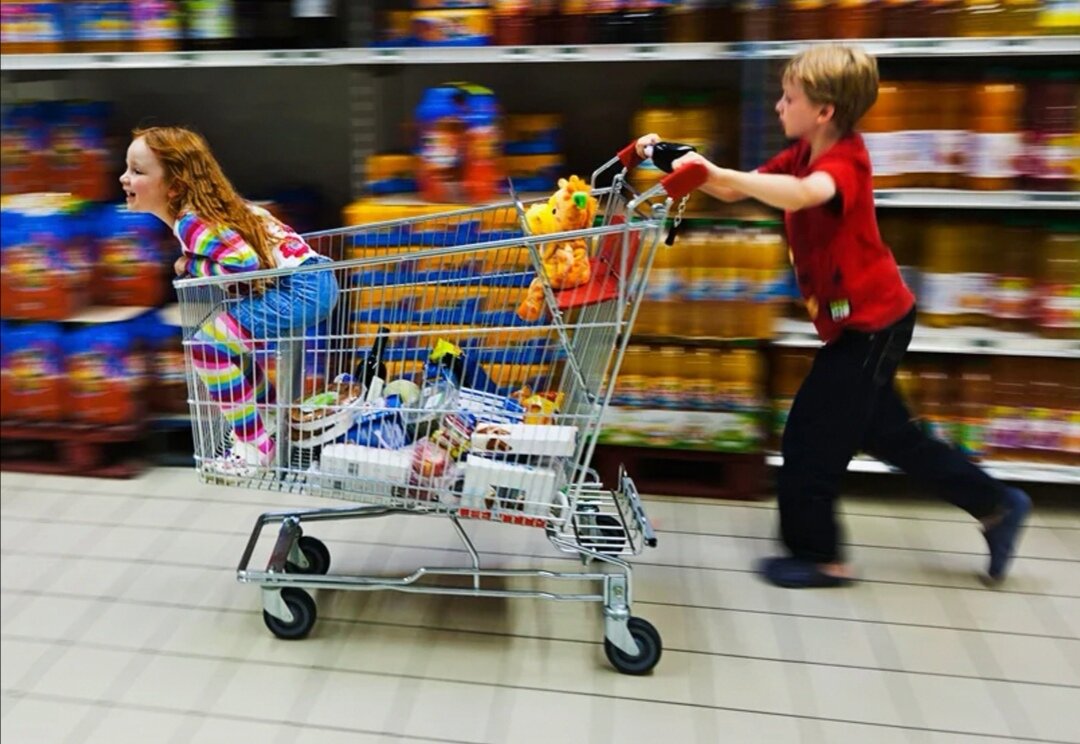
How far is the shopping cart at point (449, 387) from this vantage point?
176cm

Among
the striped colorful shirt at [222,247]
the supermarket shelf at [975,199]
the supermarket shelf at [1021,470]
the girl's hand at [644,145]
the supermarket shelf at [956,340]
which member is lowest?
the supermarket shelf at [1021,470]

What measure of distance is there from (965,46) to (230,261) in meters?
1.63

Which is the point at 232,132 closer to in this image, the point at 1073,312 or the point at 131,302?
the point at 131,302

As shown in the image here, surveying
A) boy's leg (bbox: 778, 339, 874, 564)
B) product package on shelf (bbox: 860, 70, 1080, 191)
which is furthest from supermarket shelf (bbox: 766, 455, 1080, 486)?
product package on shelf (bbox: 860, 70, 1080, 191)

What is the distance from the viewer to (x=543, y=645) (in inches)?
77.3

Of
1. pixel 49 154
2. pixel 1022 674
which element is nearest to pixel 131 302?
pixel 49 154

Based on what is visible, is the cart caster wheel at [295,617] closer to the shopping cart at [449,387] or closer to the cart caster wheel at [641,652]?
the shopping cart at [449,387]

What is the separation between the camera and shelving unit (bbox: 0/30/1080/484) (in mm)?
2123

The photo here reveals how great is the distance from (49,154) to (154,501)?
101 centimetres

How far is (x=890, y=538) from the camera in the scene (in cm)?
216

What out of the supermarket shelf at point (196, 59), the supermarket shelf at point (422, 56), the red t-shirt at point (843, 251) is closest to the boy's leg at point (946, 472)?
the red t-shirt at point (843, 251)

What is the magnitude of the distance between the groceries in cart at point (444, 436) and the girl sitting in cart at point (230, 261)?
0.11 meters

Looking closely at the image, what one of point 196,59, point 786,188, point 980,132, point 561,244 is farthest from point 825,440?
point 196,59

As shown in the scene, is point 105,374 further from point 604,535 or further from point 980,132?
point 980,132
